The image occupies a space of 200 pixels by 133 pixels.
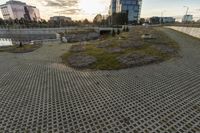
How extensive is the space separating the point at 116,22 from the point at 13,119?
73.4 m

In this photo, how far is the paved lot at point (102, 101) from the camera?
13.1 feet

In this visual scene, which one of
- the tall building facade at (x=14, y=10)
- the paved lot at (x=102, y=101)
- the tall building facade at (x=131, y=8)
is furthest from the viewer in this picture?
the tall building facade at (x=14, y=10)

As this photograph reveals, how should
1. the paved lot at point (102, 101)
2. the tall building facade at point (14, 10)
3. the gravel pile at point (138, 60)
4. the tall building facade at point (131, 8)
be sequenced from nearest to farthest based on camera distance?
the paved lot at point (102, 101)
the gravel pile at point (138, 60)
the tall building facade at point (131, 8)
the tall building facade at point (14, 10)

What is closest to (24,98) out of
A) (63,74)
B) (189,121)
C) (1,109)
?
(1,109)

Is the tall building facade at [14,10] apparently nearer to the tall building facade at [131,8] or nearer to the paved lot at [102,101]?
the tall building facade at [131,8]

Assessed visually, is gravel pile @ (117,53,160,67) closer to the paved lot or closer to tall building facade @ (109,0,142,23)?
the paved lot

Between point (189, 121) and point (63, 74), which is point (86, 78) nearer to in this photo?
point (63, 74)

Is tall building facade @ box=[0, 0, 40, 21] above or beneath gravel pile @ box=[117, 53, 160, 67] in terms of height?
above

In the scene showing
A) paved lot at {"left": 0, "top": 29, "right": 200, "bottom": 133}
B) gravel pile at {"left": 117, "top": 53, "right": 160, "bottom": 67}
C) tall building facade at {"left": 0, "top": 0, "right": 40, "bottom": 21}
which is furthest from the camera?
tall building facade at {"left": 0, "top": 0, "right": 40, "bottom": 21}

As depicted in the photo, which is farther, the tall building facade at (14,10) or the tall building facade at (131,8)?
the tall building facade at (14,10)

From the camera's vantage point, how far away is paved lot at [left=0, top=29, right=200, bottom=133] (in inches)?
157

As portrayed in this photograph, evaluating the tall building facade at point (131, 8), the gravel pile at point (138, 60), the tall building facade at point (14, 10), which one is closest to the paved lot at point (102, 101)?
the gravel pile at point (138, 60)

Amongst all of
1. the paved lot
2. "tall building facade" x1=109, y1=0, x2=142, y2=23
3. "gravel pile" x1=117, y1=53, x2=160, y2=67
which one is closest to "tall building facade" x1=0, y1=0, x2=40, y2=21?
"tall building facade" x1=109, y1=0, x2=142, y2=23

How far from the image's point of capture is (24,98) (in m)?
5.55
